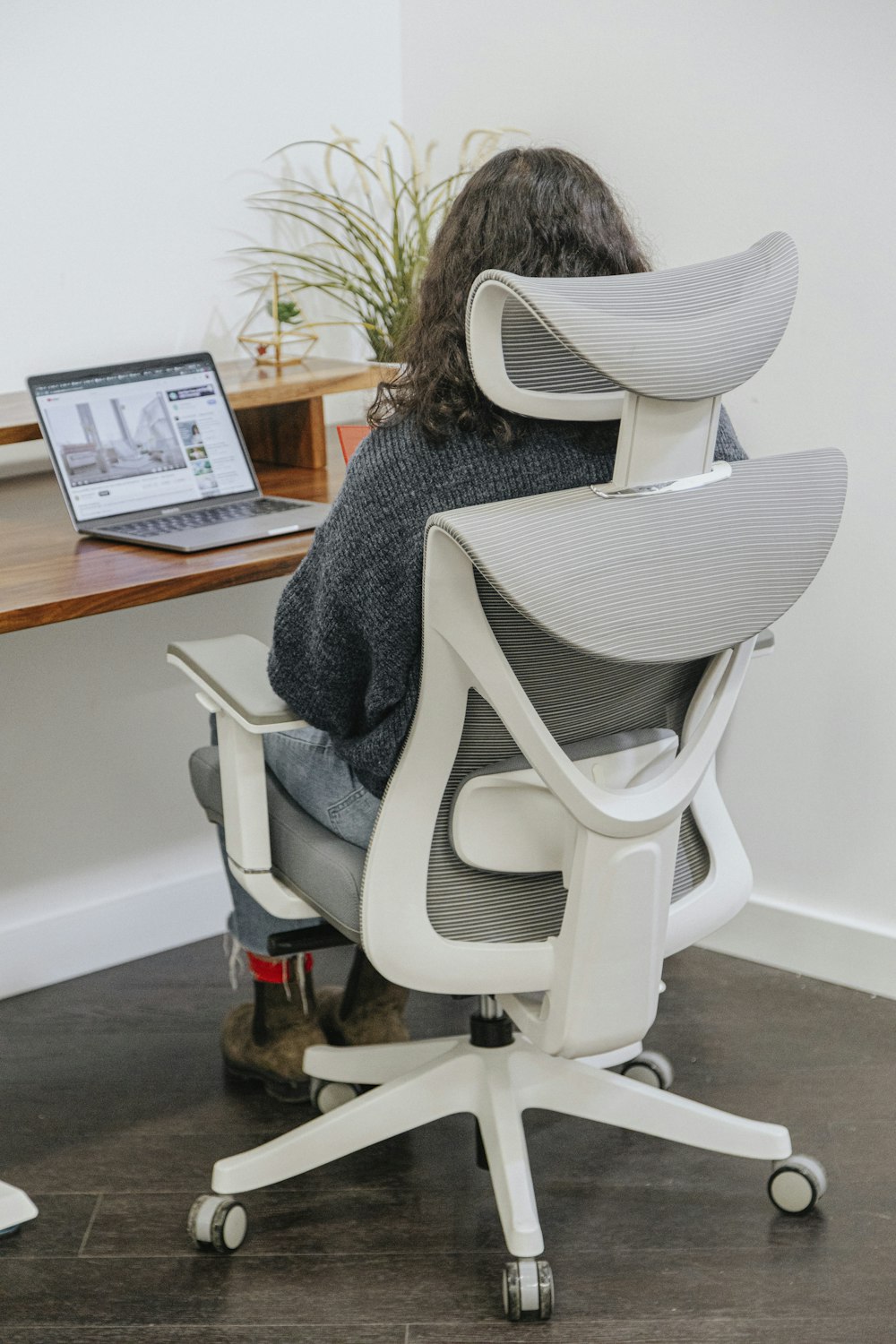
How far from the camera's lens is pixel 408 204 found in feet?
8.71

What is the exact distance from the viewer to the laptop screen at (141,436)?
2035mm

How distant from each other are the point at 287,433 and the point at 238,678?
3.04 feet

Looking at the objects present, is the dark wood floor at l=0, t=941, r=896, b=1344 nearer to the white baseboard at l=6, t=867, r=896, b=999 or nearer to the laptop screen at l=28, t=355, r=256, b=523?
the white baseboard at l=6, t=867, r=896, b=999

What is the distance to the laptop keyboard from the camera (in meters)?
1.99

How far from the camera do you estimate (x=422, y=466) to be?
1.37 metres

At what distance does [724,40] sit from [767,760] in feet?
3.59

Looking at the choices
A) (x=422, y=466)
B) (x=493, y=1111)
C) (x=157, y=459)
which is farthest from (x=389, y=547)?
(x=157, y=459)

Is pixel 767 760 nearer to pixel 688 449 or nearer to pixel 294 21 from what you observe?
pixel 688 449

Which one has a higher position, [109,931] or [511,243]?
[511,243]

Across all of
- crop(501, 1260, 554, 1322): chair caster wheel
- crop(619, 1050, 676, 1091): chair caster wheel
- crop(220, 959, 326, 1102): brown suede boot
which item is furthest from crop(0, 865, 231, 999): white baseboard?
crop(501, 1260, 554, 1322): chair caster wheel

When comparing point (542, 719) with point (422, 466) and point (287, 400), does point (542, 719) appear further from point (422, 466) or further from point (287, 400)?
point (287, 400)

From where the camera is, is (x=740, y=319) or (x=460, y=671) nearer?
(x=740, y=319)

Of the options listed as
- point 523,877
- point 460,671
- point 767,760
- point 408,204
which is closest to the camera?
point 460,671

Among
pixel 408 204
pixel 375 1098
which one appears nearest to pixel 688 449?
pixel 375 1098
